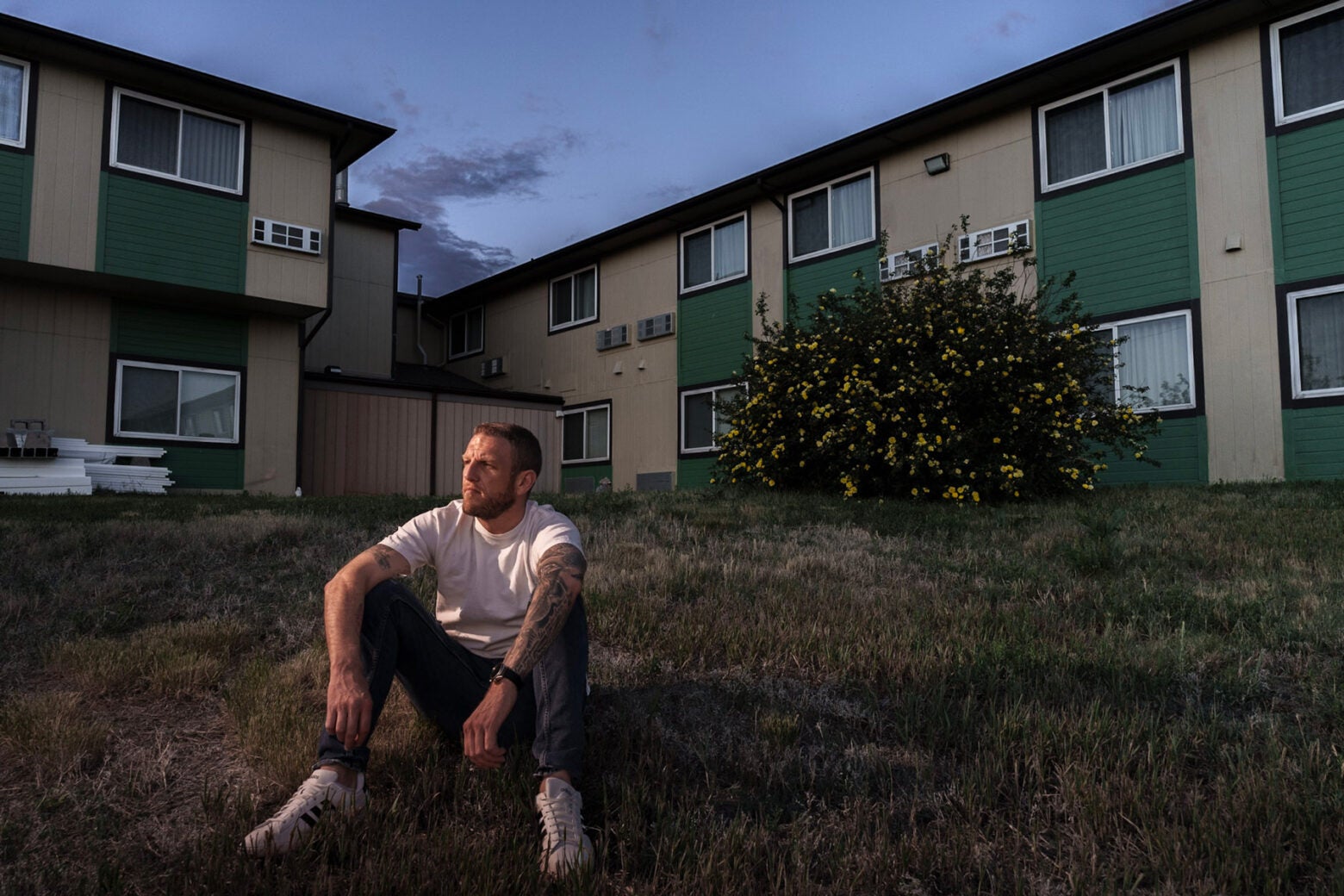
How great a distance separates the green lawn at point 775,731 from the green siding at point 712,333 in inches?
402

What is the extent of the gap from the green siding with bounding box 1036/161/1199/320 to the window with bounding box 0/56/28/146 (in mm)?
13818

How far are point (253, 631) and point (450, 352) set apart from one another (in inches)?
760

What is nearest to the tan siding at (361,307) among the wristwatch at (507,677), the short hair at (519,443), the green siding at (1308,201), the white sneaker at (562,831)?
the green siding at (1308,201)

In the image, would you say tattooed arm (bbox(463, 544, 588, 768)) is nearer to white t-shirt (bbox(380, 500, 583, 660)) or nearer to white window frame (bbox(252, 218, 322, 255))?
white t-shirt (bbox(380, 500, 583, 660))

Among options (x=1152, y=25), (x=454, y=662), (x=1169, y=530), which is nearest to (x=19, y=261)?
(x=454, y=662)

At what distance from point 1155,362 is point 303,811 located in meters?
11.7

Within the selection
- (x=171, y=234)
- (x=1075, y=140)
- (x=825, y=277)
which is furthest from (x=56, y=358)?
(x=1075, y=140)

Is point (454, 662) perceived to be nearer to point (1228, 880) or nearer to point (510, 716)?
point (510, 716)

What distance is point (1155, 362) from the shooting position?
1164 centimetres

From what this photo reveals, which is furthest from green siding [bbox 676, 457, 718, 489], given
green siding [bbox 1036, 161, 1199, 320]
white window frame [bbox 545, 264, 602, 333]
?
green siding [bbox 1036, 161, 1199, 320]

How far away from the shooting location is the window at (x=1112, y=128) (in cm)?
1170

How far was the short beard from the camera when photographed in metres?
3.21

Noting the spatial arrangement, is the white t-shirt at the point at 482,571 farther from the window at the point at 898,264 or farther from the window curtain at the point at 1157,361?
the window at the point at 898,264

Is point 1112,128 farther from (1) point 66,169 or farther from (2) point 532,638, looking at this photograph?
(1) point 66,169
